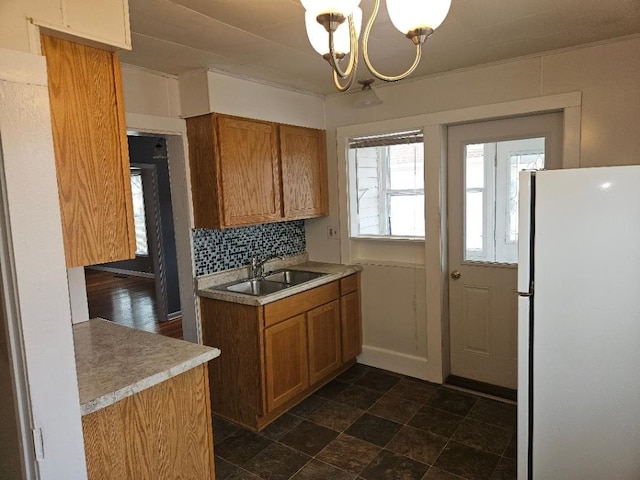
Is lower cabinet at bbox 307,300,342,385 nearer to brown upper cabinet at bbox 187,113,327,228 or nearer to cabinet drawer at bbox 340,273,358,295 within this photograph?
cabinet drawer at bbox 340,273,358,295

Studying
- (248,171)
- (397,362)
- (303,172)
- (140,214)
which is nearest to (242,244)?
(248,171)

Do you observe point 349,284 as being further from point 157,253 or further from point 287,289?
point 157,253

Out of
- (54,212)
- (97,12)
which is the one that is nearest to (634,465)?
(54,212)

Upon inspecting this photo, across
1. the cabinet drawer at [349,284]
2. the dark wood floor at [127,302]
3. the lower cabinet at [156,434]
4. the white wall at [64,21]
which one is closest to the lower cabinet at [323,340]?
the cabinet drawer at [349,284]

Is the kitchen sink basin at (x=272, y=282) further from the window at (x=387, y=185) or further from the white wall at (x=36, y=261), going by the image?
the white wall at (x=36, y=261)

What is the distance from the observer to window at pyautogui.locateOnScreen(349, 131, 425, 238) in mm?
3434

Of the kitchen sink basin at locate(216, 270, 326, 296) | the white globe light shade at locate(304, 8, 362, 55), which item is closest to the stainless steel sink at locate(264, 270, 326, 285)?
the kitchen sink basin at locate(216, 270, 326, 296)

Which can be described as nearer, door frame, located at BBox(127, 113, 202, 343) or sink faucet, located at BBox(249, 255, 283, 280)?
door frame, located at BBox(127, 113, 202, 343)

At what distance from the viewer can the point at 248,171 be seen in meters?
2.97

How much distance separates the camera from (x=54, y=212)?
46.8 inches

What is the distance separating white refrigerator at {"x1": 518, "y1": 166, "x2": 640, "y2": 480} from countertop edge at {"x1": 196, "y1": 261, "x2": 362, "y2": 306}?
147 cm

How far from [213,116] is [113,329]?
4.63ft

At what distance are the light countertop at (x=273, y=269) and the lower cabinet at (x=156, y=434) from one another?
3.15 feet

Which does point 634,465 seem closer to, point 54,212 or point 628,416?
point 628,416
